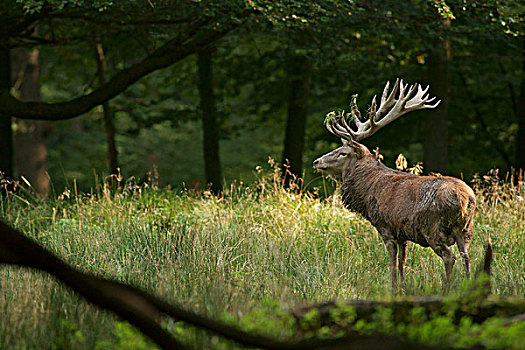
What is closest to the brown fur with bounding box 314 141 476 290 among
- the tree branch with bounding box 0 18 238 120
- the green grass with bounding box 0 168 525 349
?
the green grass with bounding box 0 168 525 349

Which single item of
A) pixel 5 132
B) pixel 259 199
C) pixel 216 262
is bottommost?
pixel 216 262

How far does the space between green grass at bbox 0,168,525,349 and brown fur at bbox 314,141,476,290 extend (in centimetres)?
39

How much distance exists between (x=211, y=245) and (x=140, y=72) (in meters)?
4.41

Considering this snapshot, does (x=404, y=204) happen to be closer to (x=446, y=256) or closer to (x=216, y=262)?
(x=446, y=256)

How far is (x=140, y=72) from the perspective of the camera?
10359 mm

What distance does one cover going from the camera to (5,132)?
466 inches

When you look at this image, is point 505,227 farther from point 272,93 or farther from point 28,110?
point 272,93

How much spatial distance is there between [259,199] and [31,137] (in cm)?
927

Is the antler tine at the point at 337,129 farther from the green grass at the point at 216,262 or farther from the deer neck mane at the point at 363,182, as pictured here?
the green grass at the point at 216,262

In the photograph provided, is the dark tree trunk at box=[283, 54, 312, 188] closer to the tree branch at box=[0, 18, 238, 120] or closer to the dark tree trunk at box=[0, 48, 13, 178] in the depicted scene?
the tree branch at box=[0, 18, 238, 120]

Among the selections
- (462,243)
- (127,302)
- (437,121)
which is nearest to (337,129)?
(462,243)

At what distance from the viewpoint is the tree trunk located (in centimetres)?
1556

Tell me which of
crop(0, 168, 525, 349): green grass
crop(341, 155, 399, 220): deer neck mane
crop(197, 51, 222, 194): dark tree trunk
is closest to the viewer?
crop(0, 168, 525, 349): green grass

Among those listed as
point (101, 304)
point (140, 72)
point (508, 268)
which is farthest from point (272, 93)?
point (101, 304)
